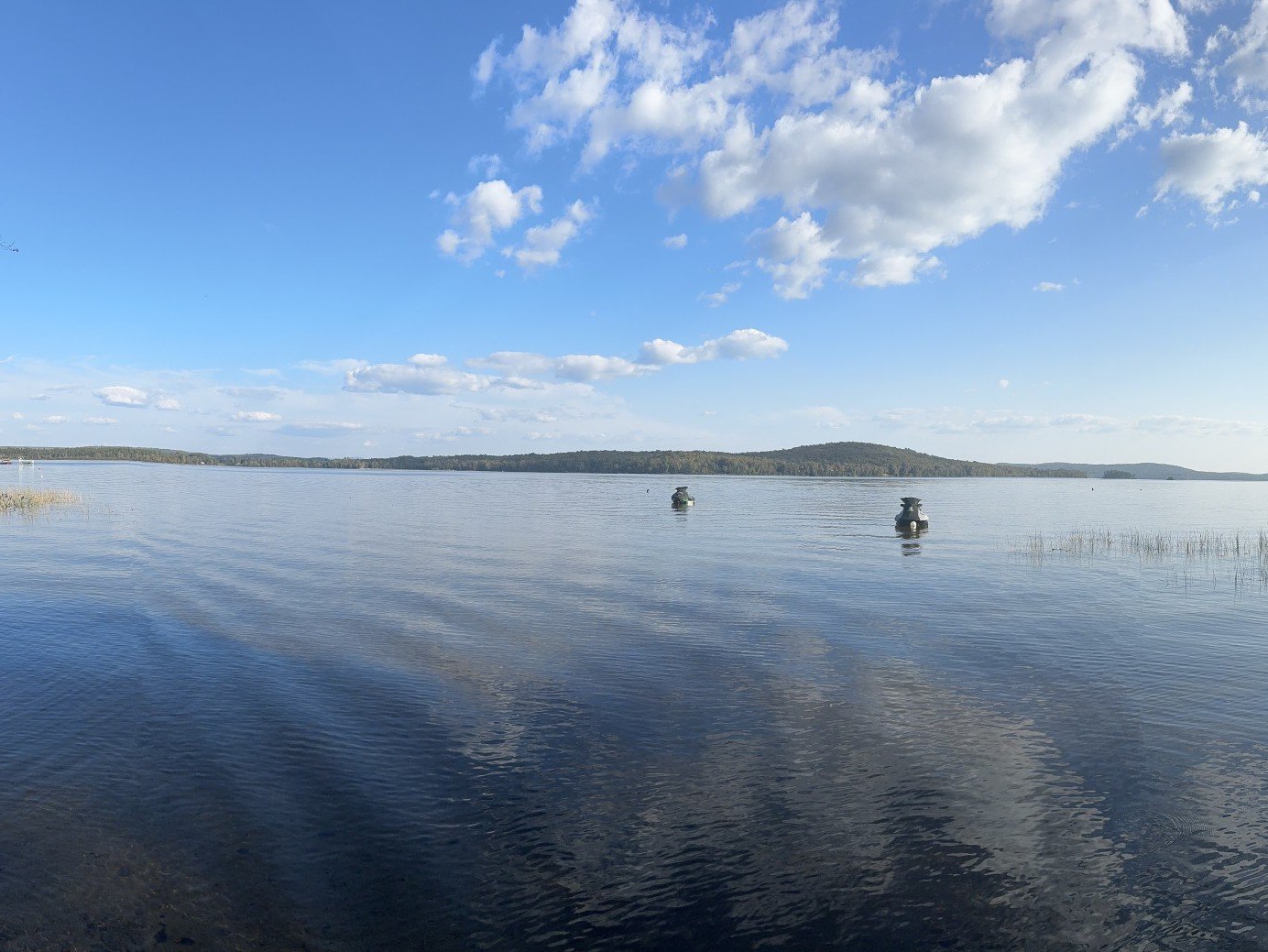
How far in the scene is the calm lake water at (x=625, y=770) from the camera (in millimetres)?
6922

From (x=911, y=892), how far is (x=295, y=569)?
84.8 ft

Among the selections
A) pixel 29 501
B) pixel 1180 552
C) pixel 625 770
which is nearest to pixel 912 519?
pixel 1180 552

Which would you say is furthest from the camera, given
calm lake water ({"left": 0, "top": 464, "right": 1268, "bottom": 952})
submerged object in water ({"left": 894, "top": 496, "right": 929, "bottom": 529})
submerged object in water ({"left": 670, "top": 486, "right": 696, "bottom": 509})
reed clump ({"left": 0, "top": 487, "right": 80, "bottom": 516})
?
submerged object in water ({"left": 670, "top": 486, "right": 696, "bottom": 509})

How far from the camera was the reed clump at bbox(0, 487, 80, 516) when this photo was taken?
168 ft

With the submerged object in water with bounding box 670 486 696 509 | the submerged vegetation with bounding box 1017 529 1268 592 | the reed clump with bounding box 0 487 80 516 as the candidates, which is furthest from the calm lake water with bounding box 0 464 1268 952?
the submerged object in water with bounding box 670 486 696 509

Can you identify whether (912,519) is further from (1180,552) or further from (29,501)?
(29,501)

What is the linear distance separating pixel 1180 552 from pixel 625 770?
3979 centimetres

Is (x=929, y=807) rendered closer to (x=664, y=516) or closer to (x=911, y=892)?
(x=911, y=892)

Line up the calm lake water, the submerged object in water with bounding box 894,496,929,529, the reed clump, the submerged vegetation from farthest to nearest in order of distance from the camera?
the reed clump, the submerged object in water with bounding box 894,496,929,529, the submerged vegetation, the calm lake water

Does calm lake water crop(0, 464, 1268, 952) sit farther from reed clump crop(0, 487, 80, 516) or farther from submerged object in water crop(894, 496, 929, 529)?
A: reed clump crop(0, 487, 80, 516)

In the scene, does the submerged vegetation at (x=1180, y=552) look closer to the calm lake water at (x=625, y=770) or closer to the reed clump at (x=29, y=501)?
the calm lake water at (x=625, y=770)

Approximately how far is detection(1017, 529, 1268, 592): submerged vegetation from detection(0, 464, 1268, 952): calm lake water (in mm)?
7653

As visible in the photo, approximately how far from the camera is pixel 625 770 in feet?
33.0

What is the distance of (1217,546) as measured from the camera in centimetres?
4103
